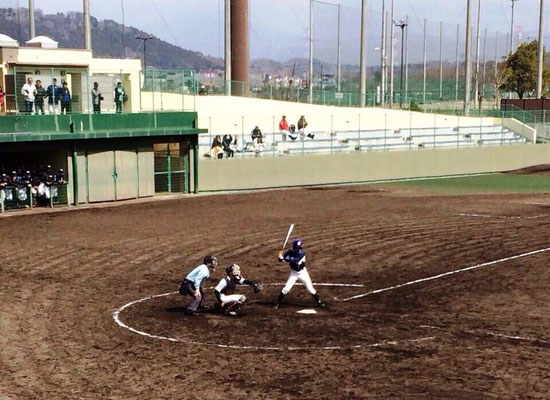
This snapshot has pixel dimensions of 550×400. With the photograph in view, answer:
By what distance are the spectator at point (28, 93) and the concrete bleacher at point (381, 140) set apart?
37.1ft

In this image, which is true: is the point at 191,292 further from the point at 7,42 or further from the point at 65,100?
the point at 7,42

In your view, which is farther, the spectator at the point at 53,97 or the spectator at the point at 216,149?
the spectator at the point at 216,149

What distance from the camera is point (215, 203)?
38.5 m

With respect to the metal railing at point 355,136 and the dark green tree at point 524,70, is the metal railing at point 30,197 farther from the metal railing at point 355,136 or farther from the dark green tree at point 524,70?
the dark green tree at point 524,70

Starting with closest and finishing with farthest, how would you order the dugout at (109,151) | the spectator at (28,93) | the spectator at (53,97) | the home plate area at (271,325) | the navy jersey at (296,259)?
the home plate area at (271,325) → the navy jersey at (296,259) → the dugout at (109,151) → the spectator at (28,93) → the spectator at (53,97)

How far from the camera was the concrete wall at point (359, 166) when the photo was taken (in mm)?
44312

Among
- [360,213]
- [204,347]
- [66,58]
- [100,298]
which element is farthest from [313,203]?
[204,347]

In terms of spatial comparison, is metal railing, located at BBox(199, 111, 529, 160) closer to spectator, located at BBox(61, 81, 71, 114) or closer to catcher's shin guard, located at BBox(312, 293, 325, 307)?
spectator, located at BBox(61, 81, 71, 114)

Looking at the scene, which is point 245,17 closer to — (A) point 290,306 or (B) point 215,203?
(B) point 215,203

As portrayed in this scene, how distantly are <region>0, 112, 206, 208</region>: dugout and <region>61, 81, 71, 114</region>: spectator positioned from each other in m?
0.67

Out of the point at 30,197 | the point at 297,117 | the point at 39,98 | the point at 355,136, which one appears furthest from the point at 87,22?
the point at 355,136

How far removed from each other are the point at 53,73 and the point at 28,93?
2186 mm

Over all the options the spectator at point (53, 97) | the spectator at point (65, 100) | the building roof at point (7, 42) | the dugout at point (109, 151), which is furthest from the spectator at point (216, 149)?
the building roof at point (7, 42)

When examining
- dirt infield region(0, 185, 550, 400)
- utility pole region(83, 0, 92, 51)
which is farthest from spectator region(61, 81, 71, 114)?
utility pole region(83, 0, 92, 51)
